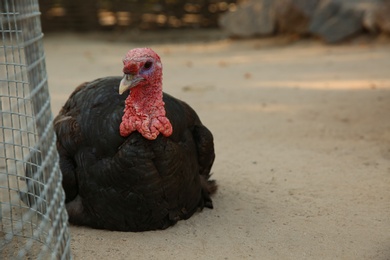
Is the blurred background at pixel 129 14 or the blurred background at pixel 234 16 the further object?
the blurred background at pixel 129 14

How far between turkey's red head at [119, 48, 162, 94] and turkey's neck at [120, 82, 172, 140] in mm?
49

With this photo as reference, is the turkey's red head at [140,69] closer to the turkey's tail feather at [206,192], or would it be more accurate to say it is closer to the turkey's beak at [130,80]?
the turkey's beak at [130,80]

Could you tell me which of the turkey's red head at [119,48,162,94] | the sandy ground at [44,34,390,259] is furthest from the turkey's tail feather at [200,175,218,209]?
the turkey's red head at [119,48,162,94]

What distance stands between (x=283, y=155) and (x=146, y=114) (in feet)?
6.44

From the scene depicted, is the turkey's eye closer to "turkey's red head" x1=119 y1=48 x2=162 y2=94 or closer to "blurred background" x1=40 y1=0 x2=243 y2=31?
"turkey's red head" x1=119 y1=48 x2=162 y2=94

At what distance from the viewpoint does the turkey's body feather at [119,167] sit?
330 centimetres

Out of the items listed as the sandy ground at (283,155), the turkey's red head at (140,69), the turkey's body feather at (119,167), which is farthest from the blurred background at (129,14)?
the turkey's red head at (140,69)

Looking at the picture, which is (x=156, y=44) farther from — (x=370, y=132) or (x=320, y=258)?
(x=320, y=258)

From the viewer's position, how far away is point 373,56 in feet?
29.3

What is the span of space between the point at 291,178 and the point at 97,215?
5.39ft

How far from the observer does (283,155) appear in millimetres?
4930

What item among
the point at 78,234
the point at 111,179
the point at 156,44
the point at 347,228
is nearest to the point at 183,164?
the point at 111,179

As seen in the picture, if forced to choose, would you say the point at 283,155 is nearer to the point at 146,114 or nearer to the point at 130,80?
the point at 146,114

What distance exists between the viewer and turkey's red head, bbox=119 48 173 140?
10.7 ft
